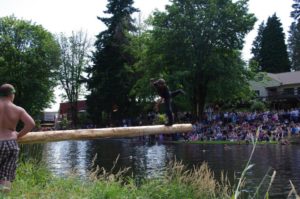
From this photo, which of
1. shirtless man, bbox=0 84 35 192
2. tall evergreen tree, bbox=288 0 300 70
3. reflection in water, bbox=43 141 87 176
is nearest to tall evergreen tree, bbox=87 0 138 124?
reflection in water, bbox=43 141 87 176

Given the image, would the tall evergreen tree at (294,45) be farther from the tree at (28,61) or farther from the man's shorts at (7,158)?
the man's shorts at (7,158)

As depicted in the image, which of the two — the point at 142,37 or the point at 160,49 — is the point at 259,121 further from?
the point at 142,37

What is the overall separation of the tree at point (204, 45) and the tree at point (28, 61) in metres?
21.9

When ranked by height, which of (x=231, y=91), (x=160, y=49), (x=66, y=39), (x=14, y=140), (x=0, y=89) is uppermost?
(x=66, y=39)

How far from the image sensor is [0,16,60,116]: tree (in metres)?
64.9

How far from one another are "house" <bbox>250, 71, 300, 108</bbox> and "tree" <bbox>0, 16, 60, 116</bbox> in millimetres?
29409

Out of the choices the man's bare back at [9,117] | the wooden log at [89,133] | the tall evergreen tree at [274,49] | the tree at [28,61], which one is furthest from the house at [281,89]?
the man's bare back at [9,117]

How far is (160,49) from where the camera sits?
→ 173 feet

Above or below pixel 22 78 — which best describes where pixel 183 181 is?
below

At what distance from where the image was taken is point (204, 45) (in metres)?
50.6

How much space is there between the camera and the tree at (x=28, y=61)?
64875mm

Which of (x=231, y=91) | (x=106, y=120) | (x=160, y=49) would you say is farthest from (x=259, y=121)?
(x=106, y=120)

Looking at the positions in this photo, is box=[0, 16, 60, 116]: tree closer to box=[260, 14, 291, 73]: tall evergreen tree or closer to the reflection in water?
box=[260, 14, 291, 73]: tall evergreen tree

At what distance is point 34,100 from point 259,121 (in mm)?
36930
